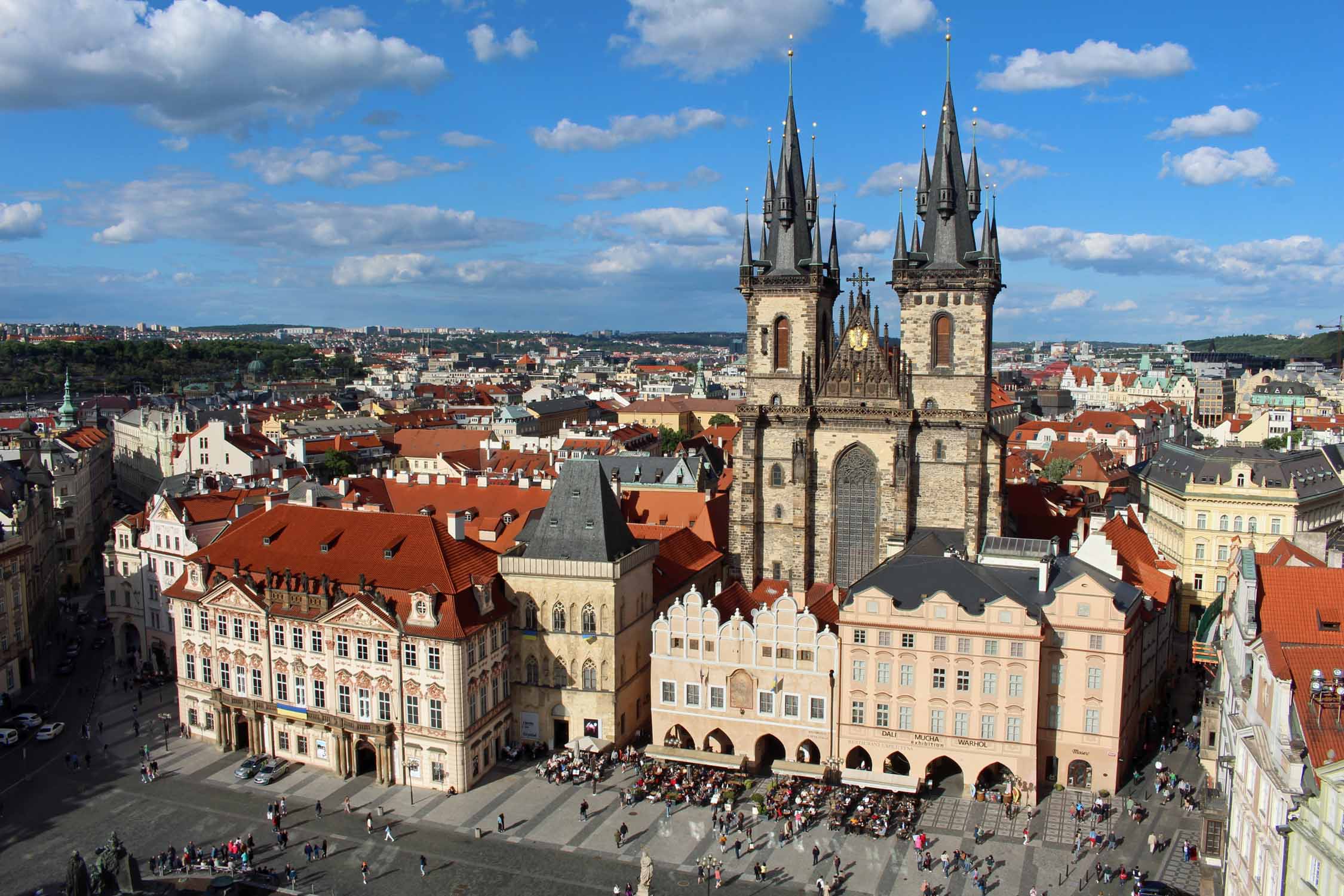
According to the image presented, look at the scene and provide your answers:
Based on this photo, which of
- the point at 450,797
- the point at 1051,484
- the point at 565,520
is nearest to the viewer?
the point at 450,797

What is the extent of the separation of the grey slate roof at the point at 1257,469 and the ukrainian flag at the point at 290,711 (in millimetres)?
65858

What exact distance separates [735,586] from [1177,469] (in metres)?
45.6

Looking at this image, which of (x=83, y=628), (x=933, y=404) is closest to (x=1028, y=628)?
(x=933, y=404)

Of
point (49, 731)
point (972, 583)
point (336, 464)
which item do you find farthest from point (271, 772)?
point (336, 464)

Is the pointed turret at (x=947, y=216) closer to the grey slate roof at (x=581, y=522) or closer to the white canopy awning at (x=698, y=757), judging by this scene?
the grey slate roof at (x=581, y=522)

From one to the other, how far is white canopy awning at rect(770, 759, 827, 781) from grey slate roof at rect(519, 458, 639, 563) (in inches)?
540

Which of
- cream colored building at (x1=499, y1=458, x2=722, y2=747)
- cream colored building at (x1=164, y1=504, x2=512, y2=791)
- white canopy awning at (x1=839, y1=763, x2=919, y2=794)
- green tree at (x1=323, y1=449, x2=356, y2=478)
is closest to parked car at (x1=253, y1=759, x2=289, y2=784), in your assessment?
cream colored building at (x1=164, y1=504, x2=512, y2=791)

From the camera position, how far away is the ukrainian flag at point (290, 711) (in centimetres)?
5756

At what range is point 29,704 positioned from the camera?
66812 millimetres

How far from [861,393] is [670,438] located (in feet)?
346

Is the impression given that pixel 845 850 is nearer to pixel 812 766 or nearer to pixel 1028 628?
pixel 812 766

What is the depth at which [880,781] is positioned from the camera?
5303 cm

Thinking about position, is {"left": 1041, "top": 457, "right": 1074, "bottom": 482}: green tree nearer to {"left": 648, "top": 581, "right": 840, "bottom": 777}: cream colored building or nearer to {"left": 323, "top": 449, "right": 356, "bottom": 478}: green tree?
{"left": 648, "top": 581, "right": 840, "bottom": 777}: cream colored building

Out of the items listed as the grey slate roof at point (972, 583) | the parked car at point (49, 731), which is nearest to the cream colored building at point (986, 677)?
the grey slate roof at point (972, 583)
